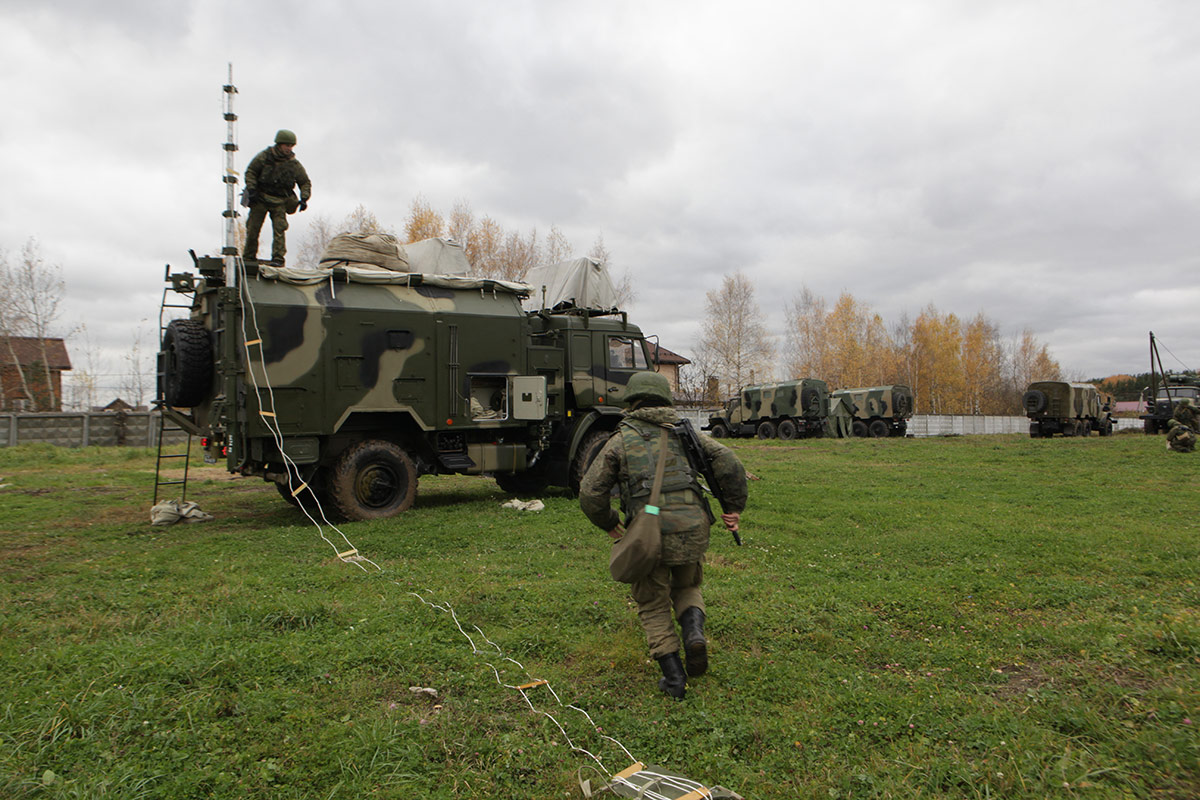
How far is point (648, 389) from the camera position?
427 centimetres

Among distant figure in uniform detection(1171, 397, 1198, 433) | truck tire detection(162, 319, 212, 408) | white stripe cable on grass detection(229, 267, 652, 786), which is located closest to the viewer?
white stripe cable on grass detection(229, 267, 652, 786)

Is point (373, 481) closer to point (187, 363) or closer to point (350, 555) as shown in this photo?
point (350, 555)

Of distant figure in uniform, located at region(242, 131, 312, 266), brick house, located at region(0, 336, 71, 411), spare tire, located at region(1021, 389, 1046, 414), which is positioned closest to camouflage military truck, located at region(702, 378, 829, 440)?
spare tire, located at region(1021, 389, 1046, 414)

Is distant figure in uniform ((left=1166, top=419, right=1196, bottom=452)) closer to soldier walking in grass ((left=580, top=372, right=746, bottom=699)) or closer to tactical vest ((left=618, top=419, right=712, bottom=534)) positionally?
soldier walking in grass ((left=580, top=372, right=746, bottom=699))

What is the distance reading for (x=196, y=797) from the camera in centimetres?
275

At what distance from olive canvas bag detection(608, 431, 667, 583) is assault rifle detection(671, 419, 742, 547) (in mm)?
419

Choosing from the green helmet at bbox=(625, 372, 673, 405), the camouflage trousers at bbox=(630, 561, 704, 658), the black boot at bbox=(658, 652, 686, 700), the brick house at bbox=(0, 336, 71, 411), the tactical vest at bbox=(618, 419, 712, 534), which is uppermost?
the brick house at bbox=(0, 336, 71, 411)

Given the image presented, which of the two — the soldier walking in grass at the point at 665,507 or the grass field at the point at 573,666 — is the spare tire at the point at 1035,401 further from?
the soldier walking in grass at the point at 665,507

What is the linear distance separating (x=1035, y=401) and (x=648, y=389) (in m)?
33.7

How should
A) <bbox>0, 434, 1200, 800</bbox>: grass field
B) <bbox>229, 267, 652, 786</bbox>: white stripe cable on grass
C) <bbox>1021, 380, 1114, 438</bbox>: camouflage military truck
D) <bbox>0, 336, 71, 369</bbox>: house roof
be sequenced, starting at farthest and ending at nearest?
1. <bbox>1021, 380, 1114, 438</bbox>: camouflage military truck
2. <bbox>0, 336, 71, 369</bbox>: house roof
3. <bbox>229, 267, 652, 786</bbox>: white stripe cable on grass
4. <bbox>0, 434, 1200, 800</bbox>: grass field

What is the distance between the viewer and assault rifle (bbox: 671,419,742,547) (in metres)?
4.34

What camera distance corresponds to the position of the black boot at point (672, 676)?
3830 mm

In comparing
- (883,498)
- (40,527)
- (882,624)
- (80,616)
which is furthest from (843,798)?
(40,527)

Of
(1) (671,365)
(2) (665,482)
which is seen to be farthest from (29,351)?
(2) (665,482)
